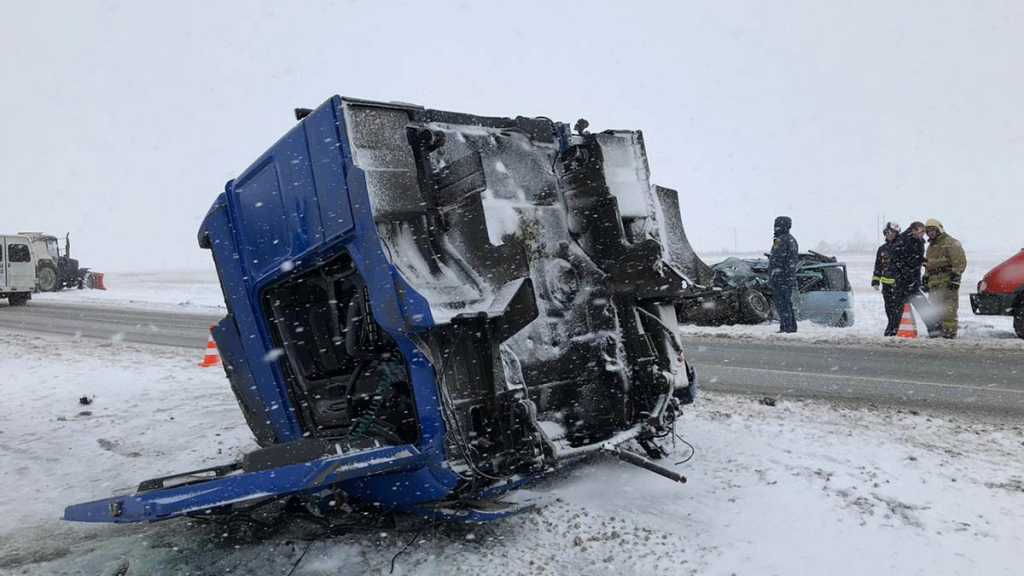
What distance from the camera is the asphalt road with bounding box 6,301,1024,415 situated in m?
6.29

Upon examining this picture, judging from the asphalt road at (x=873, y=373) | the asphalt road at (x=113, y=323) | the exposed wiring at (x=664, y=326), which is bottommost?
the asphalt road at (x=873, y=373)

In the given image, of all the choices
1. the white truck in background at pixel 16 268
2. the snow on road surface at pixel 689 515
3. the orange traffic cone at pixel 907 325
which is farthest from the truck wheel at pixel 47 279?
the orange traffic cone at pixel 907 325

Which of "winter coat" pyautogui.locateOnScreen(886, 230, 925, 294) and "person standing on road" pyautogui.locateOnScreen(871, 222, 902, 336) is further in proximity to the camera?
"person standing on road" pyautogui.locateOnScreen(871, 222, 902, 336)

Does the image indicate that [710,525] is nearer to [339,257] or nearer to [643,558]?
[643,558]

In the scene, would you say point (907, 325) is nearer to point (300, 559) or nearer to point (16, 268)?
point (300, 559)

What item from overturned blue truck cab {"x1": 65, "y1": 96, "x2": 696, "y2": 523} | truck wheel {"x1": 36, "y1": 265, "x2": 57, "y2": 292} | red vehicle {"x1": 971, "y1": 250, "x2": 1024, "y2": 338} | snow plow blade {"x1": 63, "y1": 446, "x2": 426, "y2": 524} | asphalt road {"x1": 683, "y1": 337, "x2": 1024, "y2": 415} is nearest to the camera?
snow plow blade {"x1": 63, "y1": 446, "x2": 426, "y2": 524}

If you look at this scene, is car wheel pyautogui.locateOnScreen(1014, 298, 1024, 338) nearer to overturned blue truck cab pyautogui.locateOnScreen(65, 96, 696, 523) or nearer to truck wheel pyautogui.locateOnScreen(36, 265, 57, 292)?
overturned blue truck cab pyautogui.locateOnScreen(65, 96, 696, 523)

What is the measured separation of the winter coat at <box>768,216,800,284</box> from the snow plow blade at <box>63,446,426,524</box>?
9123 millimetres

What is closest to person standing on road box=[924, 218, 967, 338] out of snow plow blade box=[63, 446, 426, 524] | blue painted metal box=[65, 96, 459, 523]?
blue painted metal box=[65, 96, 459, 523]

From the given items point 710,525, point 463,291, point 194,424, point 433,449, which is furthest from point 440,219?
point 194,424

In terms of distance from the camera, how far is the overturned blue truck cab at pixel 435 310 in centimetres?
326

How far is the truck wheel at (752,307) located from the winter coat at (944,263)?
2.94 meters

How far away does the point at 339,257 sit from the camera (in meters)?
3.74

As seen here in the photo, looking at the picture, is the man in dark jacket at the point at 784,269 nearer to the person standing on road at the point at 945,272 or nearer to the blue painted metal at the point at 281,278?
the person standing on road at the point at 945,272
